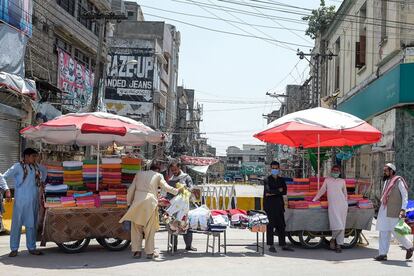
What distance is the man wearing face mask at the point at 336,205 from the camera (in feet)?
36.0

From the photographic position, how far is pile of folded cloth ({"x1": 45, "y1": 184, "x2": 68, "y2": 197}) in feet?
32.2

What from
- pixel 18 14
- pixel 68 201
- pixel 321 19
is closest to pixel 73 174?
pixel 68 201

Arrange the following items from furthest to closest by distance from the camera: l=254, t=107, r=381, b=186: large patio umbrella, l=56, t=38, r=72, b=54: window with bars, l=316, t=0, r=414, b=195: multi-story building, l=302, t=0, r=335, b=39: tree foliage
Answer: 1. l=302, t=0, r=335, b=39: tree foliage
2. l=56, t=38, r=72, b=54: window with bars
3. l=316, t=0, r=414, b=195: multi-story building
4. l=254, t=107, r=381, b=186: large patio umbrella

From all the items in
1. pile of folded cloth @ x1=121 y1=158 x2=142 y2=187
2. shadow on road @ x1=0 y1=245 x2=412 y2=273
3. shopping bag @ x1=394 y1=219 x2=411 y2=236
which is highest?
pile of folded cloth @ x1=121 y1=158 x2=142 y2=187

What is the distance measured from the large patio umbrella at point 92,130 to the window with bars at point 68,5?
1416 centimetres

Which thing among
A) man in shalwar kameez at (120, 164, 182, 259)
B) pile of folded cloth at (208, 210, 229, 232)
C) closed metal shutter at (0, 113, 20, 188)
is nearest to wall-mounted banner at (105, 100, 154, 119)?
closed metal shutter at (0, 113, 20, 188)

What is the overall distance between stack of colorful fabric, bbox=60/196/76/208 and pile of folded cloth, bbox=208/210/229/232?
2651 mm

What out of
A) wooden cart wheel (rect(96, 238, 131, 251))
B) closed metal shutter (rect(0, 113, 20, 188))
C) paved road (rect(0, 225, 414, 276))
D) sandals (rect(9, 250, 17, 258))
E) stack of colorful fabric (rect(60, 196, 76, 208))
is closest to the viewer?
paved road (rect(0, 225, 414, 276))

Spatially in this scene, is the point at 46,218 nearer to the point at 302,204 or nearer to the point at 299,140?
the point at 302,204

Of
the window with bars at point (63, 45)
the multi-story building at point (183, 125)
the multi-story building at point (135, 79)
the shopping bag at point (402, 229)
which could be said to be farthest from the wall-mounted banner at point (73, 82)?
the multi-story building at point (183, 125)

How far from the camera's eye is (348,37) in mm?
30781

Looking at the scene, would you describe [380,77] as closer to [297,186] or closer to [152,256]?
[297,186]

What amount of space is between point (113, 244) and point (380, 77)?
15.5 meters

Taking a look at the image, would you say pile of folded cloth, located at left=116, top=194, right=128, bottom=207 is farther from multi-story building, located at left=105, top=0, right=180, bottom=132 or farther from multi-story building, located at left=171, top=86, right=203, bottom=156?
multi-story building, located at left=171, top=86, right=203, bottom=156
